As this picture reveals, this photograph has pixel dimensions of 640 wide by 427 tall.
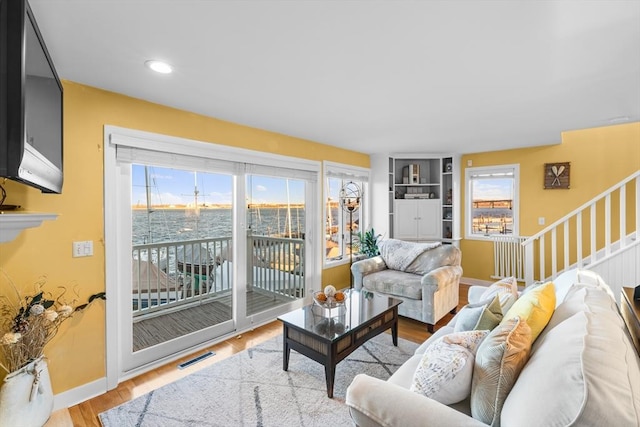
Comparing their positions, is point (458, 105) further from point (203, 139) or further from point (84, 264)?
point (84, 264)

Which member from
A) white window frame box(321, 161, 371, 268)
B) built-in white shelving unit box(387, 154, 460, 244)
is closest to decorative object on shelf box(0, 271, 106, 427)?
white window frame box(321, 161, 371, 268)

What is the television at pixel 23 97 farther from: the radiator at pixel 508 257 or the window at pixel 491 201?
the radiator at pixel 508 257

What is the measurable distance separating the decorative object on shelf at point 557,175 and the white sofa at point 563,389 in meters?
3.64

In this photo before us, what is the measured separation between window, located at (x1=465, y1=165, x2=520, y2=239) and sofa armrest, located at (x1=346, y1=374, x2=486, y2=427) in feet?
14.9

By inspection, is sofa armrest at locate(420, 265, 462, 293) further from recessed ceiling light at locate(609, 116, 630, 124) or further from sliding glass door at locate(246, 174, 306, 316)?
recessed ceiling light at locate(609, 116, 630, 124)

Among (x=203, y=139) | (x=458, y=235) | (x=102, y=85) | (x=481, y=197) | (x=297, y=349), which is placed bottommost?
(x=297, y=349)

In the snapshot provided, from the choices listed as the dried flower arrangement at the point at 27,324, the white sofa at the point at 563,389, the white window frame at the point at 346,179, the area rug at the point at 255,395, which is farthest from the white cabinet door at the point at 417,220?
the dried flower arrangement at the point at 27,324

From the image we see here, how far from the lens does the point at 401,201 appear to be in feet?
16.9

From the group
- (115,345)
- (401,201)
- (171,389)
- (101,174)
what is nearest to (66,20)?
(101,174)

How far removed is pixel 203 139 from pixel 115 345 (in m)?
1.91

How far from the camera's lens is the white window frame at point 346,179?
427cm

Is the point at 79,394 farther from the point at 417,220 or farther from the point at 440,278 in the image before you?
the point at 417,220

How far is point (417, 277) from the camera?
140 inches

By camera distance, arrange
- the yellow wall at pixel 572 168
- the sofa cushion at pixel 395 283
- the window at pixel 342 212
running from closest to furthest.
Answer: the sofa cushion at pixel 395 283
the yellow wall at pixel 572 168
the window at pixel 342 212
